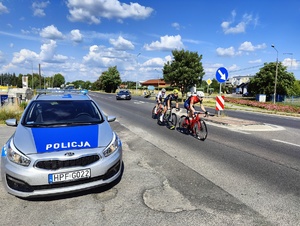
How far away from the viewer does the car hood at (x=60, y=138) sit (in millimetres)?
3586

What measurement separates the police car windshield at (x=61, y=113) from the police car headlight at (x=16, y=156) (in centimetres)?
92

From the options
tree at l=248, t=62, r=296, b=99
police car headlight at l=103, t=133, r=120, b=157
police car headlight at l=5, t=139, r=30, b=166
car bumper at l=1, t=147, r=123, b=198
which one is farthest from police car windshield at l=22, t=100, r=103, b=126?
tree at l=248, t=62, r=296, b=99

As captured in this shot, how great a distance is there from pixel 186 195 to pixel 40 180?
2.17 meters

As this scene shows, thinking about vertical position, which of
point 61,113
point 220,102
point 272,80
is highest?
point 272,80

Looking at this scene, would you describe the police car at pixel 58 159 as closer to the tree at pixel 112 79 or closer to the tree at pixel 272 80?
the tree at pixel 272 80

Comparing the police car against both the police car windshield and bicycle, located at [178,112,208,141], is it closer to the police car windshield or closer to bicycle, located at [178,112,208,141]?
the police car windshield

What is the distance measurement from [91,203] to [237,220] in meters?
2.03

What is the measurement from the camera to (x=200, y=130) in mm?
8367

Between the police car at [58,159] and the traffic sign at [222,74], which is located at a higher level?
the traffic sign at [222,74]

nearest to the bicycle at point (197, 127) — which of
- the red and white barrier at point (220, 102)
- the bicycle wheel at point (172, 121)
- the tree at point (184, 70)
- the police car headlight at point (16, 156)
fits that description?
the bicycle wheel at point (172, 121)

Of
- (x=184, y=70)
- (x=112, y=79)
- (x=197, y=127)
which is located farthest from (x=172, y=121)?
(x=112, y=79)

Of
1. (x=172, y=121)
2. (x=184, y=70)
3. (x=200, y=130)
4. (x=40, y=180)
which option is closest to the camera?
(x=40, y=180)

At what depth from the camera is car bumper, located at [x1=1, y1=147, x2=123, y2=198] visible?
11.0 feet

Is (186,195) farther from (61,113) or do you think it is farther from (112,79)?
(112,79)
